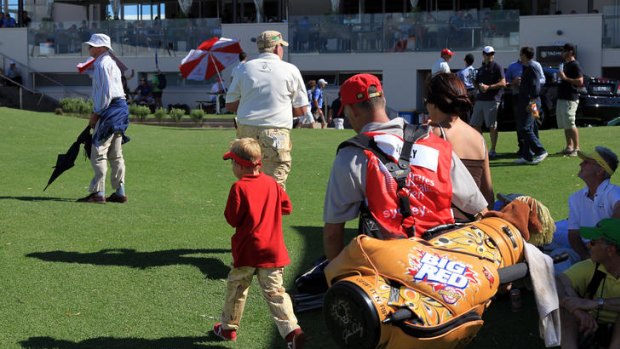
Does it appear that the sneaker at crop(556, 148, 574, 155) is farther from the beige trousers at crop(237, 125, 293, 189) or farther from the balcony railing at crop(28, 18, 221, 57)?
the balcony railing at crop(28, 18, 221, 57)

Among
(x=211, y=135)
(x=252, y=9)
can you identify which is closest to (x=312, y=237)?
(x=211, y=135)

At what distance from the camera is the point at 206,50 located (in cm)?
3100

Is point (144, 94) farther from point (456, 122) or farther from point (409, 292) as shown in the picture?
point (409, 292)

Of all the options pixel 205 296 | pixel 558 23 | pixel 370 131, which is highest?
pixel 558 23

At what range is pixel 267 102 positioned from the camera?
7.72 metres

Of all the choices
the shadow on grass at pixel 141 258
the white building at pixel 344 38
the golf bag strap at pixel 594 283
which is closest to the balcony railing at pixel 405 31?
the white building at pixel 344 38

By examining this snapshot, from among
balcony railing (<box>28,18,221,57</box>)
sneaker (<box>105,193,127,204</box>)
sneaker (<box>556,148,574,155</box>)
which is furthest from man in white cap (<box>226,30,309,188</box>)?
balcony railing (<box>28,18,221,57</box>)

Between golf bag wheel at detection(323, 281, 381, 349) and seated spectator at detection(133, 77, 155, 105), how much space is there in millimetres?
32192

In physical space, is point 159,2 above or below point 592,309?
above

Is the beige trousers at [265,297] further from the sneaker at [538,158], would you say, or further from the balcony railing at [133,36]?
the balcony railing at [133,36]

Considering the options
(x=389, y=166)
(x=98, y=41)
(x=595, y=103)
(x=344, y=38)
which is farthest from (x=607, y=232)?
(x=344, y=38)

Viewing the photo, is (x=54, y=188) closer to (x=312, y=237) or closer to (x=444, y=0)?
(x=312, y=237)

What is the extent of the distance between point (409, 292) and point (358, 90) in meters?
1.14

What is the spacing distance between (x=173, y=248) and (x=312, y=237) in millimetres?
1408
